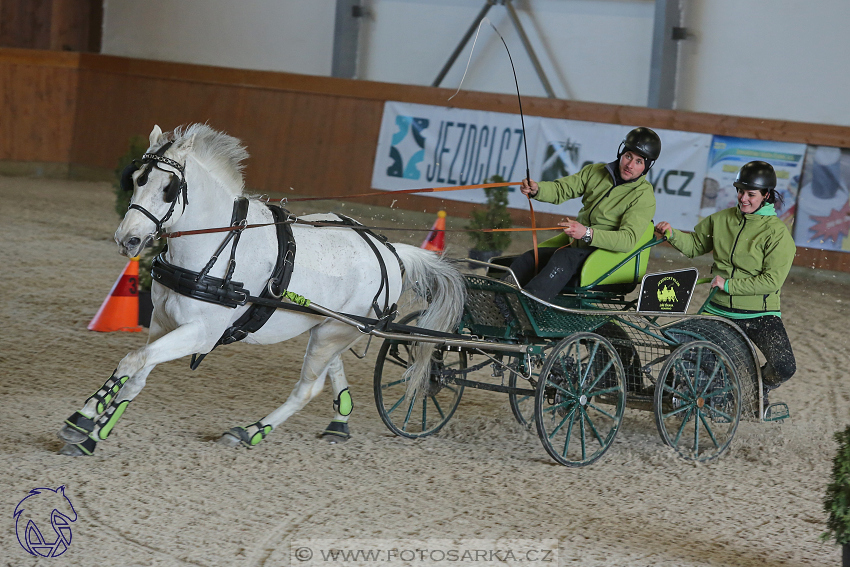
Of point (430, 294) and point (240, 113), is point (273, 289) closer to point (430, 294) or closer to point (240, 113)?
point (430, 294)

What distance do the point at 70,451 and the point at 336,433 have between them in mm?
1287

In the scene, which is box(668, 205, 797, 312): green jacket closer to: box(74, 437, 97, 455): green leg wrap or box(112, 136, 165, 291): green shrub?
box(74, 437, 97, 455): green leg wrap

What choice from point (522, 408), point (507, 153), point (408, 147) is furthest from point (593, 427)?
point (408, 147)

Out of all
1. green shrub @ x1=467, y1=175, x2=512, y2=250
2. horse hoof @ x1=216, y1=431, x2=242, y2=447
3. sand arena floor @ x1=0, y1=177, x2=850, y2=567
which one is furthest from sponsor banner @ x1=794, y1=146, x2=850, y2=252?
horse hoof @ x1=216, y1=431, x2=242, y2=447

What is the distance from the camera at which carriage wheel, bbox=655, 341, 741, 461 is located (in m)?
4.60

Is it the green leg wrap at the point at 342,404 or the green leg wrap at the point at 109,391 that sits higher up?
the green leg wrap at the point at 109,391

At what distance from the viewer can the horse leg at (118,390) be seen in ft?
12.3

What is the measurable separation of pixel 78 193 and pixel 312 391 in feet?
33.4

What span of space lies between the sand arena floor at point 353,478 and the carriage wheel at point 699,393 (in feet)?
0.44

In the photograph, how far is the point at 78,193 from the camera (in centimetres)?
1336

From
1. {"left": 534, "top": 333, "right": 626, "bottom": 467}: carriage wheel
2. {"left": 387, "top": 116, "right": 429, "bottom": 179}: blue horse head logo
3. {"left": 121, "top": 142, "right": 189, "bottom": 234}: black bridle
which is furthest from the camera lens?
{"left": 387, "top": 116, "right": 429, "bottom": 179}: blue horse head logo

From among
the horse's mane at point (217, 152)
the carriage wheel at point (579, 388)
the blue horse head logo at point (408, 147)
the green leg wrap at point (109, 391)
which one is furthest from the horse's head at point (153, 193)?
the blue horse head logo at point (408, 147)

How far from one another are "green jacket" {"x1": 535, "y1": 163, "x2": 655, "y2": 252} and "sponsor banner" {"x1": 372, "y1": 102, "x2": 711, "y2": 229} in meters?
6.14

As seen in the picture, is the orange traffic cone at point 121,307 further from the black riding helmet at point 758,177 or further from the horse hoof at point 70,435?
the black riding helmet at point 758,177
